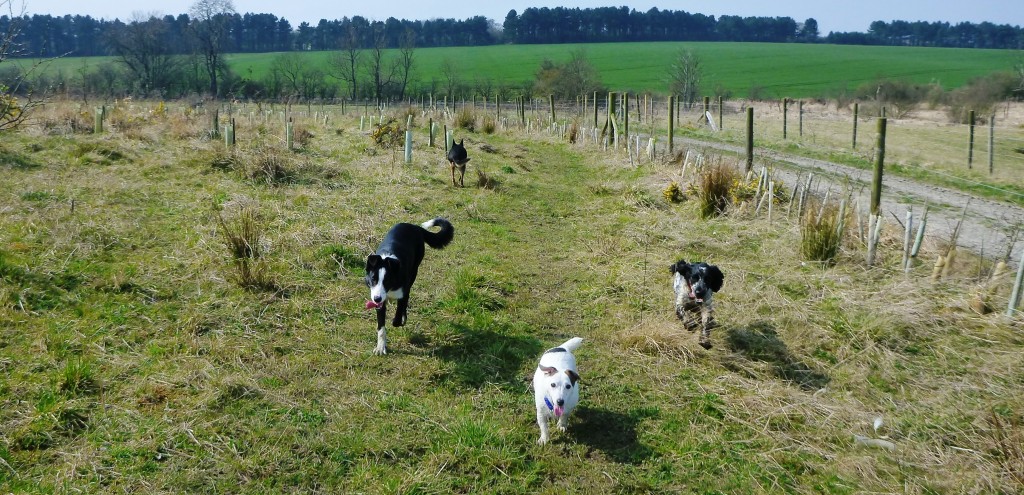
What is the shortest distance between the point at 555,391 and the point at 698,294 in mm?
2084

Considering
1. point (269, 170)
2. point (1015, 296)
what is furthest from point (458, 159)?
point (1015, 296)

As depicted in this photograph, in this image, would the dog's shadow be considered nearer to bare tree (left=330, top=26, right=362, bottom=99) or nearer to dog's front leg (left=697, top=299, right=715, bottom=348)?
dog's front leg (left=697, top=299, right=715, bottom=348)

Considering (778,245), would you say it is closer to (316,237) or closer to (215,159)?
(316,237)

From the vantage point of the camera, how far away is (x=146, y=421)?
14.6 ft

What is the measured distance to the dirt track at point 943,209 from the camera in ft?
28.6

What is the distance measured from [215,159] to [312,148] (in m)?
3.92

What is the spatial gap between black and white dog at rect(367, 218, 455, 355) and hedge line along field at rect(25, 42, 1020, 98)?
180ft

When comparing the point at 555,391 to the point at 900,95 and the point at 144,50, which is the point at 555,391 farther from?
the point at 144,50

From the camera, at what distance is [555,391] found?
442 centimetres

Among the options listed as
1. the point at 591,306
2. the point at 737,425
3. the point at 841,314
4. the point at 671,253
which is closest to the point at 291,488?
the point at 737,425

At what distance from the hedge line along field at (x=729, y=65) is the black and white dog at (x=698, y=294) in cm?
5423

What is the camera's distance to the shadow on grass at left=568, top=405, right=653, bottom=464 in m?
4.43

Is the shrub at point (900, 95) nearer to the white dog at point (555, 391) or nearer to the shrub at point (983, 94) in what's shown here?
the shrub at point (983, 94)

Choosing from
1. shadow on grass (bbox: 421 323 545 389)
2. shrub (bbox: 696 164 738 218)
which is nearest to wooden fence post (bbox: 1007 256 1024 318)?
shadow on grass (bbox: 421 323 545 389)
